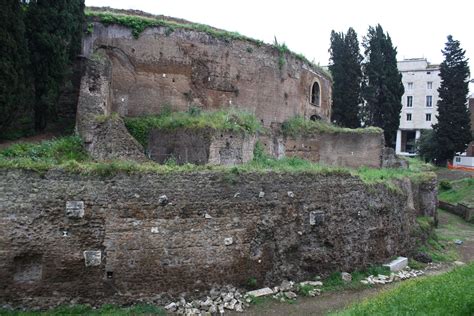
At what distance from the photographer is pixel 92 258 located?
10117 millimetres

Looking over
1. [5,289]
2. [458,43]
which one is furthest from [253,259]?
[458,43]

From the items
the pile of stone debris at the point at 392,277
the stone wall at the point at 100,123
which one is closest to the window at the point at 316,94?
the pile of stone debris at the point at 392,277

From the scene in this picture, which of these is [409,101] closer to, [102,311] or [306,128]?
[306,128]

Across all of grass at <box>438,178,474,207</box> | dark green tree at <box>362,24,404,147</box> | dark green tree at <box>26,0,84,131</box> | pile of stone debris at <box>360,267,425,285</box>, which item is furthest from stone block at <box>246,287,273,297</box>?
dark green tree at <box>362,24,404,147</box>

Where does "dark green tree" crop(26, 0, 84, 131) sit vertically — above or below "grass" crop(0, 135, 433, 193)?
above

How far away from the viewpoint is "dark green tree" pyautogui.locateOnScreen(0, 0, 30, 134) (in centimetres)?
1142

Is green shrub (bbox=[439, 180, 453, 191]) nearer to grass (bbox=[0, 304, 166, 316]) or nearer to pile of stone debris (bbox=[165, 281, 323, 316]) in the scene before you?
pile of stone debris (bbox=[165, 281, 323, 316])

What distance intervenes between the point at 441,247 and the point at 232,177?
10.5 m

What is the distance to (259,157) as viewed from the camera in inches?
652

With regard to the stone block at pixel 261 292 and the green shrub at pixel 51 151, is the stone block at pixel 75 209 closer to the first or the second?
the green shrub at pixel 51 151

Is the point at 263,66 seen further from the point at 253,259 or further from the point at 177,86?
the point at 253,259

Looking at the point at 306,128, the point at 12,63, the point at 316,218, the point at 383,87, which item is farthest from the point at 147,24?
the point at 383,87

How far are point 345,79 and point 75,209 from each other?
26.9 m

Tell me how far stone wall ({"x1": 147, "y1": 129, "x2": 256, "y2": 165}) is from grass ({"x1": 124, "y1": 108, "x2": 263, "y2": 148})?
0.16 metres
